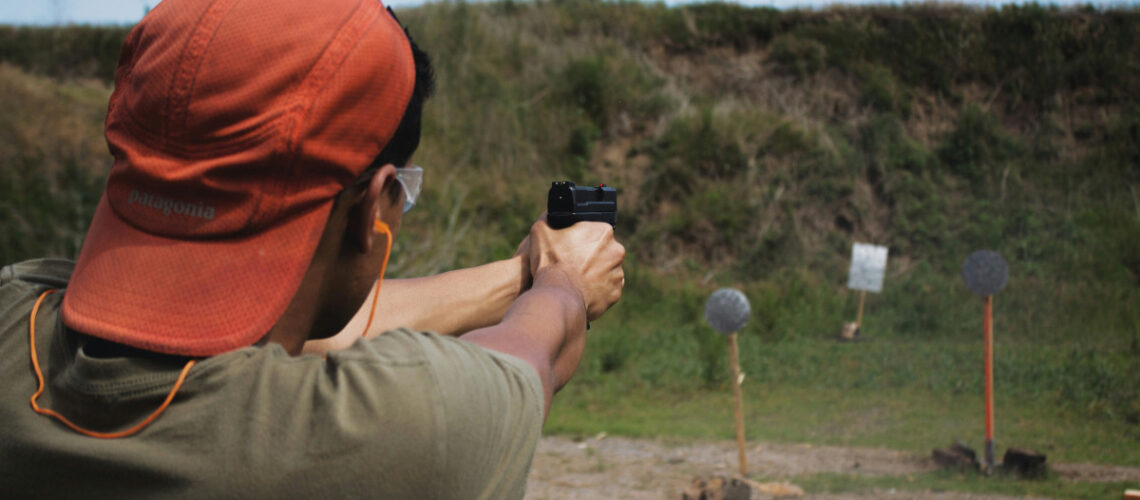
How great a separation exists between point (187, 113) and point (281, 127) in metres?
0.10

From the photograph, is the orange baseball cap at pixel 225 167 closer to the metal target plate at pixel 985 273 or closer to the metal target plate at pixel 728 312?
the metal target plate at pixel 728 312

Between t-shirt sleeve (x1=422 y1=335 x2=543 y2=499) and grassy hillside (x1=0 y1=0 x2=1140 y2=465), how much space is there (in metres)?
7.00

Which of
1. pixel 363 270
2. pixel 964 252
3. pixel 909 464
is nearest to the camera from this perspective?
pixel 363 270

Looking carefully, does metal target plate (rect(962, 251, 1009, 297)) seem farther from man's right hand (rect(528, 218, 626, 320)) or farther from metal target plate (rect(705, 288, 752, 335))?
man's right hand (rect(528, 218, 626, 320))

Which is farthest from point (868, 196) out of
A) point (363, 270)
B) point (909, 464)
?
point (363, 270)

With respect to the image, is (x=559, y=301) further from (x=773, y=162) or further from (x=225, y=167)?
(x=773, y=162)

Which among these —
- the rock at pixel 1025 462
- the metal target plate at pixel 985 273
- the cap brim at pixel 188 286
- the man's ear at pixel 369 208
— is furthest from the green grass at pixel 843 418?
the cap brim at pixel 188 286

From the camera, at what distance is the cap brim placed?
2.82ft

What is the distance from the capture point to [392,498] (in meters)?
0.83

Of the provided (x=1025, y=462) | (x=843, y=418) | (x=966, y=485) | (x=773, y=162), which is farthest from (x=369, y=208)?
(x=773, y=162)

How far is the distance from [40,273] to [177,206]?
29cm

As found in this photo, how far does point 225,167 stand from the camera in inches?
34.4

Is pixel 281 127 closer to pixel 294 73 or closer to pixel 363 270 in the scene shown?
pixel 294 73

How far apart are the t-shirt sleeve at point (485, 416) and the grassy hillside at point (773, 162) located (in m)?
7.00
